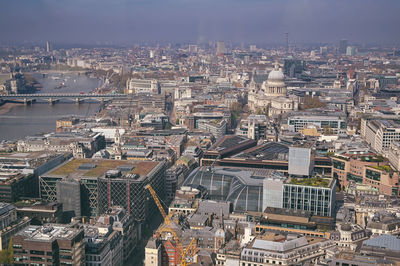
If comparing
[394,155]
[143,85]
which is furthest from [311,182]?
[143,85]

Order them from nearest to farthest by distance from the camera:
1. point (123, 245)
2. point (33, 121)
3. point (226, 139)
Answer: point (123, 245), point (226, 139), point (33, 121)

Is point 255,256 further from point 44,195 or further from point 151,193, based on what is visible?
point 44,195

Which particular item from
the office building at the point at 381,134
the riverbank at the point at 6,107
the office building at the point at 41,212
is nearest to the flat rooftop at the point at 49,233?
the office building at the point at 41,212

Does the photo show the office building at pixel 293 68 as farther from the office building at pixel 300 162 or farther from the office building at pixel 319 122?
the office building at pixel 300 162

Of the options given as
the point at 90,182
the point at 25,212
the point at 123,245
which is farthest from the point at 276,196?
the point at 25,212

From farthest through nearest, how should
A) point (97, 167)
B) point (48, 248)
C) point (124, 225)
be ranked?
point (97, 167), point (124, 225), point (48, 248)

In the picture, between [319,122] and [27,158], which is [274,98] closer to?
[319,122]
